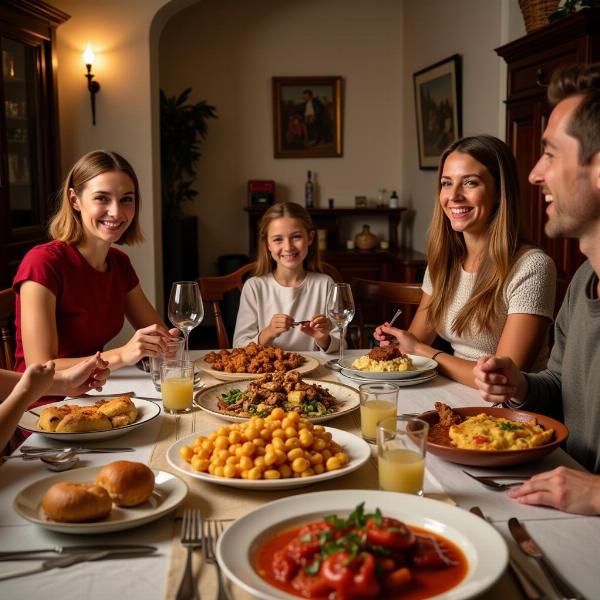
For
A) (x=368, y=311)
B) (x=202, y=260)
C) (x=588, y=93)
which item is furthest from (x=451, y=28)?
(x=588, y=93)

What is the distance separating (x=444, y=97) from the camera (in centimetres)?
546

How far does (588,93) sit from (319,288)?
5.35ft

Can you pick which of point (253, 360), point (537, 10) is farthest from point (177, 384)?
point (537, 10)

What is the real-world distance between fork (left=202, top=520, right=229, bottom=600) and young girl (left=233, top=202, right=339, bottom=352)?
1.65 meters

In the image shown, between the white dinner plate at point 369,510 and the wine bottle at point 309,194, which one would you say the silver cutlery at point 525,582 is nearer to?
the white dinner plate at point 369,510

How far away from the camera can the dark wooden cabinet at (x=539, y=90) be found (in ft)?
9.58

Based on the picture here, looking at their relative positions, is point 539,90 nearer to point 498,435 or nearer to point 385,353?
point 385,353

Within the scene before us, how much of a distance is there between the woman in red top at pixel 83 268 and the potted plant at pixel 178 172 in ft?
11.3

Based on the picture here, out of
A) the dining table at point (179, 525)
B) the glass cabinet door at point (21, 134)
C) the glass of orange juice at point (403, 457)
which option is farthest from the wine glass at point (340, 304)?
the glass cabinet door at point (21, 134)

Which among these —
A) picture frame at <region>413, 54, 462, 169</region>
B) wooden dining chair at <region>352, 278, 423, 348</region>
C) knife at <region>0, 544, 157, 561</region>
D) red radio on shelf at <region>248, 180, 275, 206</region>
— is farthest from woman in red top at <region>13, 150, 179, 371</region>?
red radio on shelf at <region>248, 180, 275, 206</region>

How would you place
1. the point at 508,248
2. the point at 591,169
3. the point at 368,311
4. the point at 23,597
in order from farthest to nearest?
the point at 368,311 → the point at 508,248 → the point at 591,169 → the point at 23,597

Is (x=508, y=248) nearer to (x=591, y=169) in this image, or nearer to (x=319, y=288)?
(x=591, y=169)

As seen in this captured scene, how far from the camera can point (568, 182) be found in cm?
150

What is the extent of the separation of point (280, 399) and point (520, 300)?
87 centimetres
